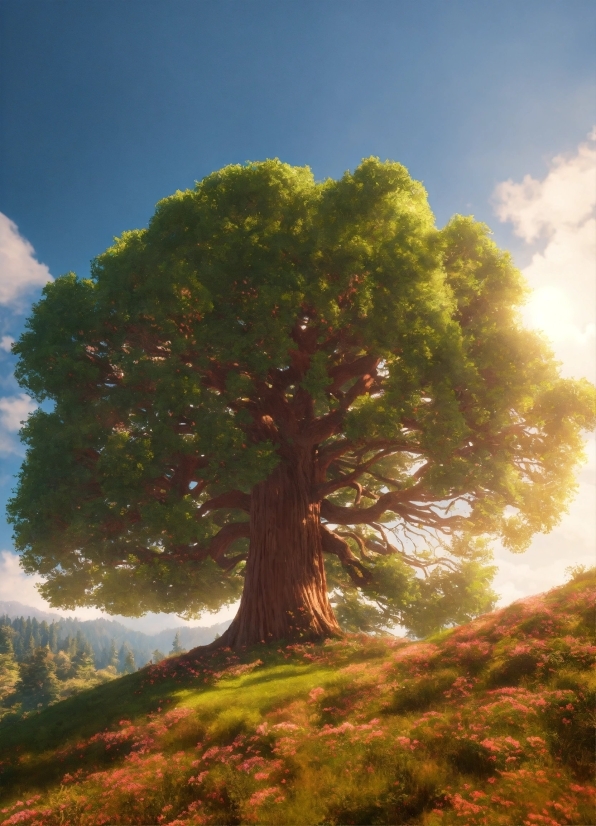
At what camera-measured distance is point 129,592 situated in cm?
1841

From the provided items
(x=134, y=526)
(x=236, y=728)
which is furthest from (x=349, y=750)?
(x=134, y=526)

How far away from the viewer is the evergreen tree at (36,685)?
2218 inches

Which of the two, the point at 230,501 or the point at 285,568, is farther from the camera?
the point at 230,501

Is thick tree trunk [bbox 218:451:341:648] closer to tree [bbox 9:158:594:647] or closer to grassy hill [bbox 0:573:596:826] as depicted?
tree [bbox 9:158:594:647]

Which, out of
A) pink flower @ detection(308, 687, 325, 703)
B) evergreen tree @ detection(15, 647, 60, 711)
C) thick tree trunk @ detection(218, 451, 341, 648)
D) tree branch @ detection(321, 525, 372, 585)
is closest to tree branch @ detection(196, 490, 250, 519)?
thick tree trunk @ detection(218, 451, 341, 648)

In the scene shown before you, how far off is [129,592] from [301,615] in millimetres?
7025

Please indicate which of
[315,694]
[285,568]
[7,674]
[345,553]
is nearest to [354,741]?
[315,694]

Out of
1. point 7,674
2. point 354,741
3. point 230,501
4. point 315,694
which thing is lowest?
point 354,741

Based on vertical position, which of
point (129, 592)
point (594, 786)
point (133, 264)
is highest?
point (133, 264)

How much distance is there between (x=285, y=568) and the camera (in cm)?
1841

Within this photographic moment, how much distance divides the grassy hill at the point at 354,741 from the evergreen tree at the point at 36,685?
177 feet

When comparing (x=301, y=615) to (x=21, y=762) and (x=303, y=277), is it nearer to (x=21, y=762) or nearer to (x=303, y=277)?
(x=21, y=762)

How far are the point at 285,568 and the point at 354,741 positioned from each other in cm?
1049

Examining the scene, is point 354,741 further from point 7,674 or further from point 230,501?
point 7,674
